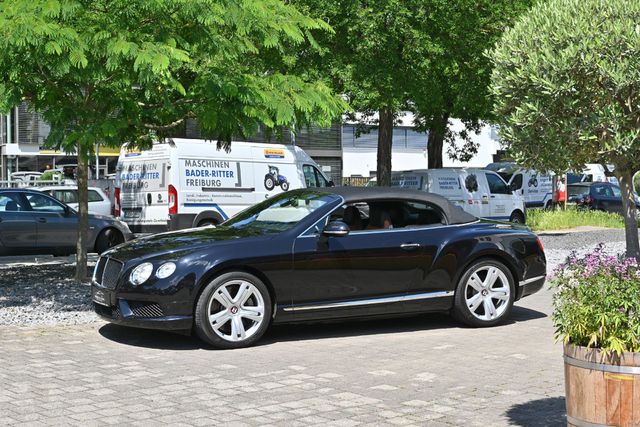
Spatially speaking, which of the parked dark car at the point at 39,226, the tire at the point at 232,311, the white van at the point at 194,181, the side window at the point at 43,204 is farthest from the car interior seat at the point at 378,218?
the white van at the point at 194,181

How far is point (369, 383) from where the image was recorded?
23.7ft

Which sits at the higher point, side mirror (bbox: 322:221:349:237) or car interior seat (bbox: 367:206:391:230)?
car interior seat (bbox: 367:206:391:230)

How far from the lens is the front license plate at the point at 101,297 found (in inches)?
350

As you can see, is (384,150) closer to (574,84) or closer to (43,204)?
(43,204)

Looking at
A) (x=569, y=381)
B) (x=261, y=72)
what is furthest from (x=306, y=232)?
(x=569, y=381)

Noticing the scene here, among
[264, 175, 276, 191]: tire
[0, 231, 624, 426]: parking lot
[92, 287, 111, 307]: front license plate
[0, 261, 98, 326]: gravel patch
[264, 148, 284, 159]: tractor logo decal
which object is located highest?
[264, 148, 284, 159]: tractor logo decal

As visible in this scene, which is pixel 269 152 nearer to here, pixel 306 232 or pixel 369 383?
pixel 306 232

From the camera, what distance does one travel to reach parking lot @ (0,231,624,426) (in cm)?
625

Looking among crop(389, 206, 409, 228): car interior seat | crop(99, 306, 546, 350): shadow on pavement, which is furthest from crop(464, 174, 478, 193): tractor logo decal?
crop(389, 206, 409, 228): car interior seat

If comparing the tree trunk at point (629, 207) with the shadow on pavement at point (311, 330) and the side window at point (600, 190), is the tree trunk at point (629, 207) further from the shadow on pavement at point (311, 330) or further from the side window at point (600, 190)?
the side window at point (600, 190)

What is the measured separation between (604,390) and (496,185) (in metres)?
22.9

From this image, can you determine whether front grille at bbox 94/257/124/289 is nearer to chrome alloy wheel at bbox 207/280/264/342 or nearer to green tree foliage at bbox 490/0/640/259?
chrome alloy wheel at bbox 207/280/264/342

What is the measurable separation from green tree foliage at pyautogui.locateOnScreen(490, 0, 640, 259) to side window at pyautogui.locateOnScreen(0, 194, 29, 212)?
13.0m

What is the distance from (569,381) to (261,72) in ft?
26.0
